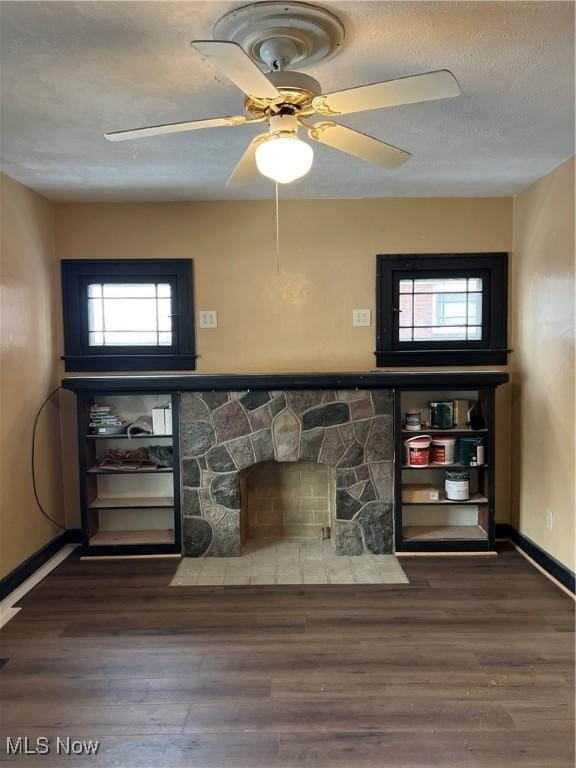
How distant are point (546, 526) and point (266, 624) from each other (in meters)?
1.83

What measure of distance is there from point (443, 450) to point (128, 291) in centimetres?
246

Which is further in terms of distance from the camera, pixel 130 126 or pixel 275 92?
pixel 130 126

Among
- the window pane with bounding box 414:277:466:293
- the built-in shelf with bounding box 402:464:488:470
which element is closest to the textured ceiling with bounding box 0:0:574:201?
the window pane with bounding box 414:277:466:293

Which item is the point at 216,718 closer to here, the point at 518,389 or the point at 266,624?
the point at 266,624

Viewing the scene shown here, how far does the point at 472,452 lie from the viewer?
133 inches

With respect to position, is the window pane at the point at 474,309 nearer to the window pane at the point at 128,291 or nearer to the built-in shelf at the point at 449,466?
the built-in shelf at the point at 449,466

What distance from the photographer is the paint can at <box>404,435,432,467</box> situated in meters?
3.36

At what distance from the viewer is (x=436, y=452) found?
342 cm

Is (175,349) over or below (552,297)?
below

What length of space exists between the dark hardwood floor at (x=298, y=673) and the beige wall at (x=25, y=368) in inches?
17.2

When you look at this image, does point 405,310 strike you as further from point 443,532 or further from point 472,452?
point 443,532

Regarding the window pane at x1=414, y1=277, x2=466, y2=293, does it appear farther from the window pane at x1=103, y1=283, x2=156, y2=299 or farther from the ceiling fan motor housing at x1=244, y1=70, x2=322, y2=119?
the ceiling fan motor housing at x1=244, y1=70, x2=322, y2=119

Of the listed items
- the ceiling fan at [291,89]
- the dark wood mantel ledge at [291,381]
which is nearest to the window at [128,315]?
the dark wood mantel ledge at [291,381]

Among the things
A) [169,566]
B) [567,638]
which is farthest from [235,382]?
[567,638]
